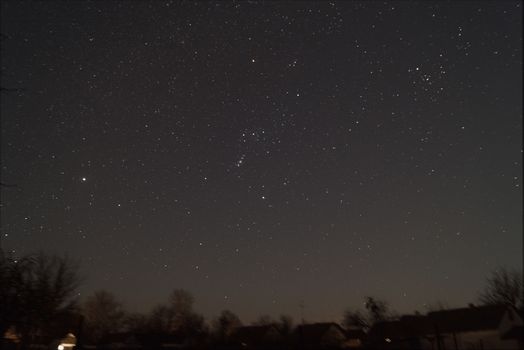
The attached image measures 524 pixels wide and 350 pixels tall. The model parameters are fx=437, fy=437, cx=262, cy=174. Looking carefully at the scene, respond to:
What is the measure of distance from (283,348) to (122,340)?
2256 inches

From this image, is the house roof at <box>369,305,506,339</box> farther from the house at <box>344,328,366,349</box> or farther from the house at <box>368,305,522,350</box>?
the house at <box>344,328,366,349</box>

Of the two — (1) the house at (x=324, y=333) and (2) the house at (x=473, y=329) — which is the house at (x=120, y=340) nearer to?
(1) the house at (x=324, y=333)

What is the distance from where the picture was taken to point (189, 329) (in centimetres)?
7088

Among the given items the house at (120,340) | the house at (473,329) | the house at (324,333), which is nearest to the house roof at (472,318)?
the house at (473,329)

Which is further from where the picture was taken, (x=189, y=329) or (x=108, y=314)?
(x=108, y=314)

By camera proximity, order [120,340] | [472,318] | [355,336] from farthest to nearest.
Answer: [355,336] → [120,340] → [472,318]

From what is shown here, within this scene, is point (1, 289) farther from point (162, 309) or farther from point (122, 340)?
point (162, 309)

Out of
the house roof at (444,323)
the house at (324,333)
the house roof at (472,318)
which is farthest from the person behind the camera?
the house at (324,333)

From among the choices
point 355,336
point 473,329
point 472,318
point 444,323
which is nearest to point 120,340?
point 355,336

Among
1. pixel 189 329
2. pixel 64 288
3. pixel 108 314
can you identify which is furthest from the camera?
pixel 108 314

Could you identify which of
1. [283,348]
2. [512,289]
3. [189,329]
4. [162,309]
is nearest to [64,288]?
[283,348]

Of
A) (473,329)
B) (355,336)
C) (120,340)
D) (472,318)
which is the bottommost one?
(473,329)

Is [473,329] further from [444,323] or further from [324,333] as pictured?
[324,333]

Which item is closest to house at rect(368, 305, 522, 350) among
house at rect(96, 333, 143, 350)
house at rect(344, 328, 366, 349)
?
house at rect(344, 328, 366, 349)
